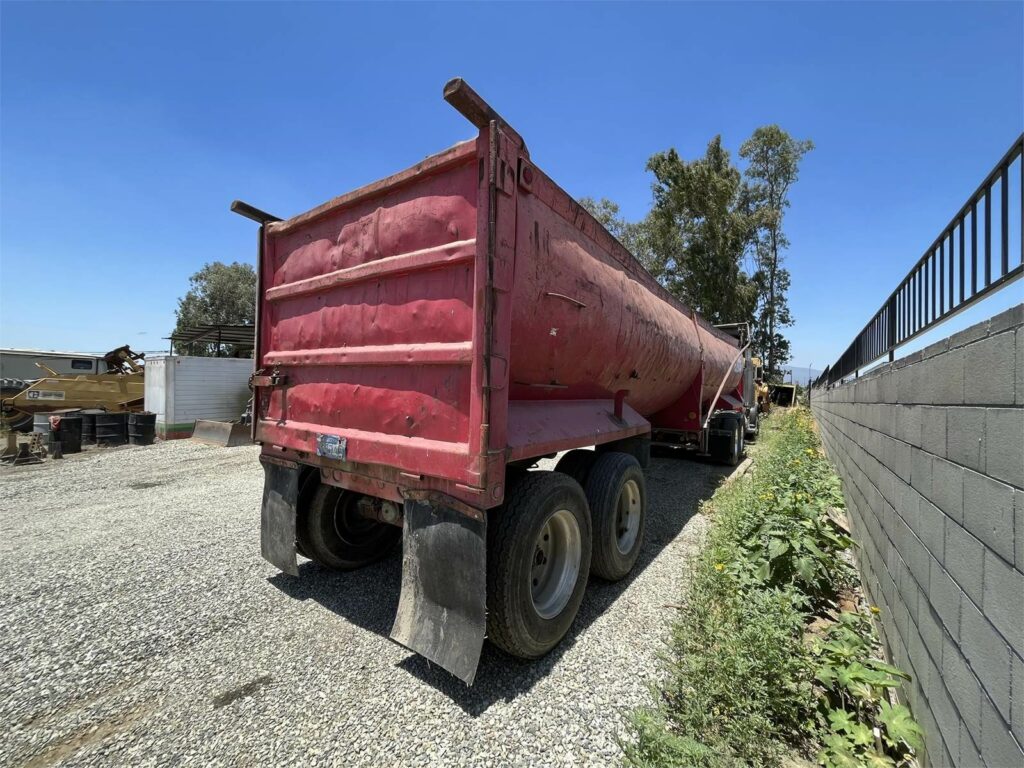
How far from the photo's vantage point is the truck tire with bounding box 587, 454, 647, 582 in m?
3.73

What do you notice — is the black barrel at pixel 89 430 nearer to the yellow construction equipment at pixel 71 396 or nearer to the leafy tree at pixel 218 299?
the yellow construction equipment at pixel 71 396

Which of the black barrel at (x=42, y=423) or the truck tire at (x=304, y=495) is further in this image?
the black barrel at (x=42, y=423)

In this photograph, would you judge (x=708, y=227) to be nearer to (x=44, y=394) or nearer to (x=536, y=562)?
(x=536, y=562)

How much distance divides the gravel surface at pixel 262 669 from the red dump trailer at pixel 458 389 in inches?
10.5

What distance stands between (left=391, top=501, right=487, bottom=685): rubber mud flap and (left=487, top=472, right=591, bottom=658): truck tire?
0.59 ft

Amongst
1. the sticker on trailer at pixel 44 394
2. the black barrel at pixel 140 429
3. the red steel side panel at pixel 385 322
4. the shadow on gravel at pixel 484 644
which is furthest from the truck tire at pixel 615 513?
the sticker on trailer at pixel 44 394

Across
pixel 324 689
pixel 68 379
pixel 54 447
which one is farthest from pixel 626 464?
pixel 68 379

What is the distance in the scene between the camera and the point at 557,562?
3307 millimetres

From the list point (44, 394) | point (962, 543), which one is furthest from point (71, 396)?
point (962, 543)

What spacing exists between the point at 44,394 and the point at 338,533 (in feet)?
56.7

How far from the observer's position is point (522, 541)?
2.69 meters

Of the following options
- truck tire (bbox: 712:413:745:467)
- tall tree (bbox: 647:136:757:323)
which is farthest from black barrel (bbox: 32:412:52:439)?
tall tree (bbox: 647:136:757:323)

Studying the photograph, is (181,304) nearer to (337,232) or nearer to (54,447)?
(54,447)

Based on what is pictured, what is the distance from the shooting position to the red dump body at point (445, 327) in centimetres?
256
